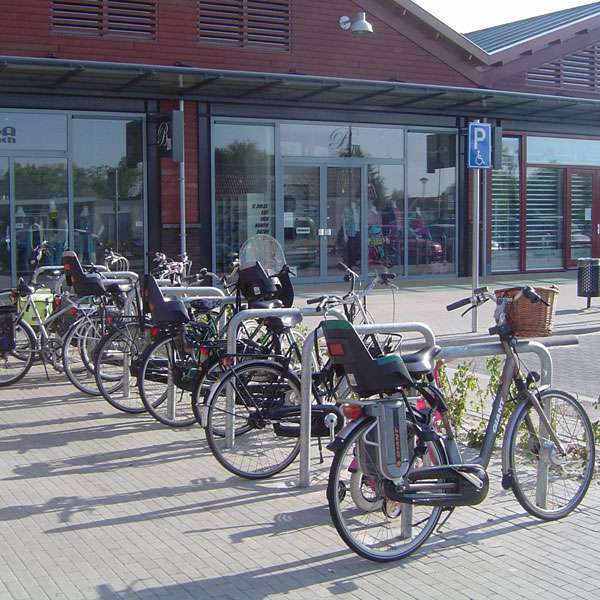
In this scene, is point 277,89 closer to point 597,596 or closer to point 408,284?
point 408,284

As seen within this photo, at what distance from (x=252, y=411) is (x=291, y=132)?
13.1 meters

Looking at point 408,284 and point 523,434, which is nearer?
point 523,434

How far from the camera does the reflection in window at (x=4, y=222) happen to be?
53.3 ft

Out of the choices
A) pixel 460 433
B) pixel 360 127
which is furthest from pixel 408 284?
pixel 460 433

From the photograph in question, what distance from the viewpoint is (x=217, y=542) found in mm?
5102

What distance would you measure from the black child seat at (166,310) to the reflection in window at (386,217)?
41.3 feet

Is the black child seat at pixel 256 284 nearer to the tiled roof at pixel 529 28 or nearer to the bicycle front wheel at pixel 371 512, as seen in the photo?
the bicycle front wheel at pixel 371 512

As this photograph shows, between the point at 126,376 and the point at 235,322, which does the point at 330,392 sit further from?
the point at 126,376

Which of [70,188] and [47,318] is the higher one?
[70,188]

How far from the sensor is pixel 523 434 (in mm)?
5504

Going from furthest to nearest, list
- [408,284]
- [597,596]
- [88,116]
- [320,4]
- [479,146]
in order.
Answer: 1. [408,284]
2. [320,4]
3. [88,116]
4. [479,146]
5. [597,596]

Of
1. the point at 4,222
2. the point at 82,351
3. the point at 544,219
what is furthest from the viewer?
the point at 544,219

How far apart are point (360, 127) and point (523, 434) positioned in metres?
14.7

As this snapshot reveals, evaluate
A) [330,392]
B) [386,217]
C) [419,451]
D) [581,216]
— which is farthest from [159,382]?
[581,216]
